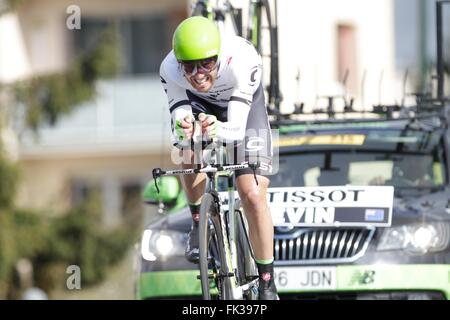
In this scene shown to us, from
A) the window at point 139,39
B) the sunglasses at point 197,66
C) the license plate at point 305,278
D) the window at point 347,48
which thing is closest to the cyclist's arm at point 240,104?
the sunglasses at point 197,66

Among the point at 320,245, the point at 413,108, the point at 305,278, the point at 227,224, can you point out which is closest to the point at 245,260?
the point at 227,224

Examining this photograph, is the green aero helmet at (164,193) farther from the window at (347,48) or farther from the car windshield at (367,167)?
the window at (347,48)

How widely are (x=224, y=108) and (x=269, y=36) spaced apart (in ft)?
9.86

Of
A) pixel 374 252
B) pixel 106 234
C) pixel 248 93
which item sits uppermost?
pixel 248 93

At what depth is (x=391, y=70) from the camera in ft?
117

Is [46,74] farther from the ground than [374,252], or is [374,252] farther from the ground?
[46,74]

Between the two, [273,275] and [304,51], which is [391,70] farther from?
[273,275]

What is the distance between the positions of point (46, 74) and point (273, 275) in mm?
12901

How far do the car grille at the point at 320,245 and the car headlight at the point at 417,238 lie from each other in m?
0.12

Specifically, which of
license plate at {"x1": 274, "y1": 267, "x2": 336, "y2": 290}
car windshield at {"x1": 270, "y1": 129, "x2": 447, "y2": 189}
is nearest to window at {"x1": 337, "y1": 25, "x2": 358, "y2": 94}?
car windshield at {"x1": 270, "y1": 129, "x2": 447, "y2": 189}

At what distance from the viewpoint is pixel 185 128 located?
8.29 meters

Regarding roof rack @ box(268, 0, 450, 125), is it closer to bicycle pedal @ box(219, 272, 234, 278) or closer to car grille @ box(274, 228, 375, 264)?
car grille @ box(274, 228, 375, 264)
